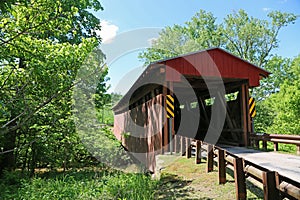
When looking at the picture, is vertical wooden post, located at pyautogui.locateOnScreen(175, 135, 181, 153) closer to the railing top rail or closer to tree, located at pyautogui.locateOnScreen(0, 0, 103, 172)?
the railing top rail

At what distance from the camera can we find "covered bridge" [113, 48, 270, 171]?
755 centimetres

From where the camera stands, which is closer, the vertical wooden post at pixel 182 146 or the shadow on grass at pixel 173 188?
the shadow on grass at pixel 173 188

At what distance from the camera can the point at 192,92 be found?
11.8 m

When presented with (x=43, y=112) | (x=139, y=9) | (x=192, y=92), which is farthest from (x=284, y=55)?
(x=43, y=112)

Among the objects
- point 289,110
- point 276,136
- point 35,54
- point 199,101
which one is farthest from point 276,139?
point 289,110

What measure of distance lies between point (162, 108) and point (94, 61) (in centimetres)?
383

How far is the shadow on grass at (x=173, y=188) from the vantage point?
4.54 meters

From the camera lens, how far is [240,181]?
143 inches

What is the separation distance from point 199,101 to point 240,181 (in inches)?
323

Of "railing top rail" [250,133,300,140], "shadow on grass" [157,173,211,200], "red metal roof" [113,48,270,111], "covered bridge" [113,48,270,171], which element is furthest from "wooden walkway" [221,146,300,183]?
"red metal roof" [113,48,270,111]

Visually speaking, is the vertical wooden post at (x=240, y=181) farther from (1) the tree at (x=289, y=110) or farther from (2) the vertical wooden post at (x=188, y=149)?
(1) the tree at (x=289, y=110)

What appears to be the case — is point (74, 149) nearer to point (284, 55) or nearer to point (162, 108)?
point (162, 108)

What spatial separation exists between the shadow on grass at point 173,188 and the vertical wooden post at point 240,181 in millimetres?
626

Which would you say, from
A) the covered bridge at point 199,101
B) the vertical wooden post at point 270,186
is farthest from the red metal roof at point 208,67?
the vertical wooden post at point 270,186
